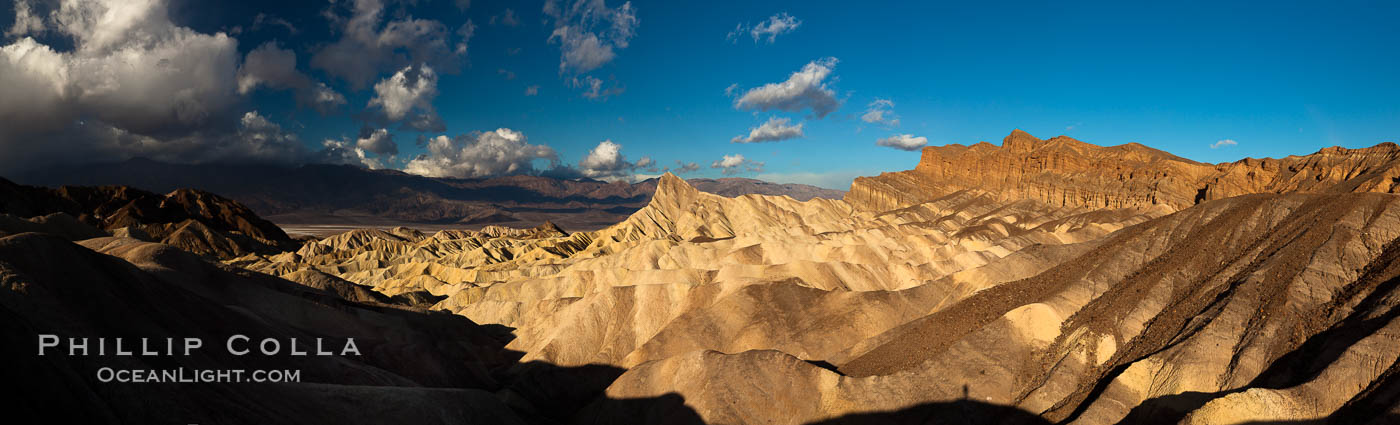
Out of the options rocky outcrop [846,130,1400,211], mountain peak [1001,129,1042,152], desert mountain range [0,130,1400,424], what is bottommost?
desert mountain range [0,130,1400,424]

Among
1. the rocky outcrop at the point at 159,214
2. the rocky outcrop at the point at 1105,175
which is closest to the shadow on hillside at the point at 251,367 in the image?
the rocky outcrop at the point at 1105,175

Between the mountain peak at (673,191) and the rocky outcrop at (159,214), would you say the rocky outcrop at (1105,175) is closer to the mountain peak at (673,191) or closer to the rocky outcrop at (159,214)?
the mountain peak at (673,191)

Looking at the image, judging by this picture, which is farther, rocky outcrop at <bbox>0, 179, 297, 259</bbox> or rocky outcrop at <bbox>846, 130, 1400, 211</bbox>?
rocky outcrop at <bbox>0, 179, 297, 259</bbox>

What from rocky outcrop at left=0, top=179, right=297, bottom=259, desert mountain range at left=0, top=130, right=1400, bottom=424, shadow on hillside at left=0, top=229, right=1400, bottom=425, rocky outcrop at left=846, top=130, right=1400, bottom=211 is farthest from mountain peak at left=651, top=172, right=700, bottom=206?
shadow on hillside at left=0, top=229, right=1400, bottom=425

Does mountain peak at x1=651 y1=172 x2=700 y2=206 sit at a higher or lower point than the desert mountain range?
higher

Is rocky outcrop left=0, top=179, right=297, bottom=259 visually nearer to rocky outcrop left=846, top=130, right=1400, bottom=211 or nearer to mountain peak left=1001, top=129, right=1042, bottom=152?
rocky outcrop left=846, top=130, right=1400, bottom=211

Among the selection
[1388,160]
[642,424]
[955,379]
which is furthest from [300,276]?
[1388,160]
